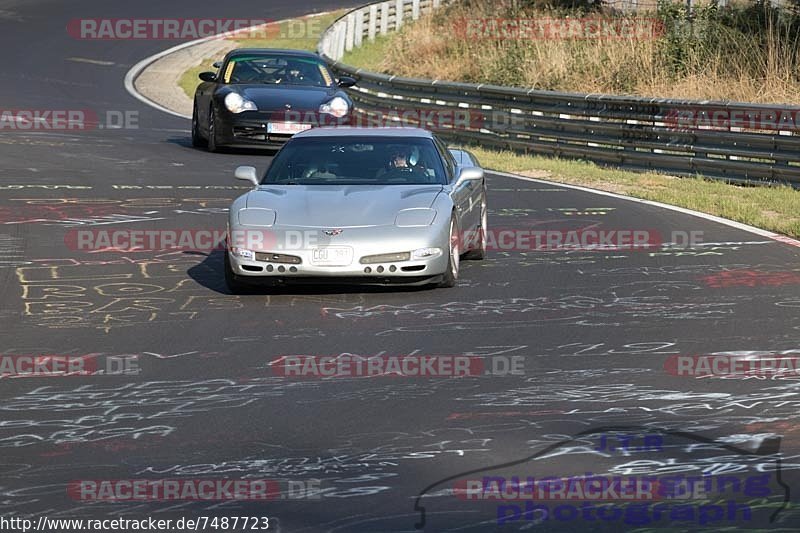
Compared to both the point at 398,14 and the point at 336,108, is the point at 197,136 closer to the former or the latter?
the point at 336,108

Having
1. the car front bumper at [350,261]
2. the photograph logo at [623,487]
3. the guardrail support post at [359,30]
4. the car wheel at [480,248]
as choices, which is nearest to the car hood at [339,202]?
the car front bumper at [350,261]

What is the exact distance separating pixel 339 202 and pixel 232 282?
1.03 meters

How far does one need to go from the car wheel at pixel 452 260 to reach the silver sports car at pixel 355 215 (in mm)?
11

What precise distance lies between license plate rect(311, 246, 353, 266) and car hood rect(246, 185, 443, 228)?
0.23m

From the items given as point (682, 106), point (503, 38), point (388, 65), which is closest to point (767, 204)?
point (682, 106)

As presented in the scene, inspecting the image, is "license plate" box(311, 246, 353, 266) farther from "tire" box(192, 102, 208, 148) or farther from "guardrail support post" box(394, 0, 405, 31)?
"guardrail support post" box(394, 0, 405, 31)

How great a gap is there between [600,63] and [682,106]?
7.90m

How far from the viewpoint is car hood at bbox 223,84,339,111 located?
870 inches

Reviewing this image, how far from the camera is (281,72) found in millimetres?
23422

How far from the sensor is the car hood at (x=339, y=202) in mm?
11367

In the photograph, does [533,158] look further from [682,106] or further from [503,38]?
[503,38]

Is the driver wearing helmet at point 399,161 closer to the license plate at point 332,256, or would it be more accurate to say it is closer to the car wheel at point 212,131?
the license plate at point 332,256

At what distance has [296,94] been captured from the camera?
22.5 meters

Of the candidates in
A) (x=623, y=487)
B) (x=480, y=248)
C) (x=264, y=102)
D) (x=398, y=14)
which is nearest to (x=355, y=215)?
(x=480, y=248)
